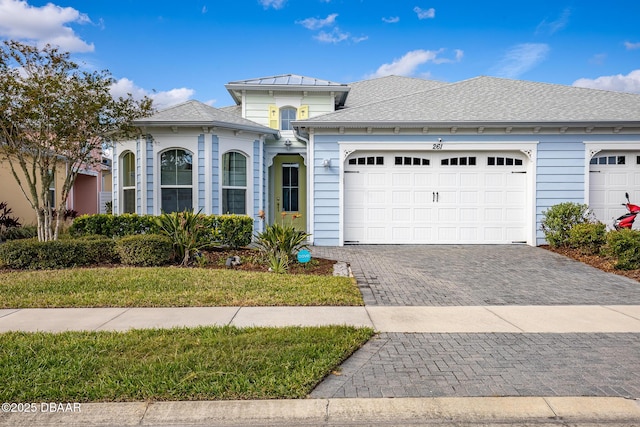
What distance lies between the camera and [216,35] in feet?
46.9

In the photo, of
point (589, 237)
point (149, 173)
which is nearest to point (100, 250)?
point (149, 173)

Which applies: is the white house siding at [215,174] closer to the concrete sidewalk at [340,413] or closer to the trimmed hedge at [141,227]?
the trimmed hedge at [141,227]

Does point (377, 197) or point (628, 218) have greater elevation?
point (377, 197)

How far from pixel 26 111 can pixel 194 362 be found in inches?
285

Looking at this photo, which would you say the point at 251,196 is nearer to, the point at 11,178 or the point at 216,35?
the point at 216,35

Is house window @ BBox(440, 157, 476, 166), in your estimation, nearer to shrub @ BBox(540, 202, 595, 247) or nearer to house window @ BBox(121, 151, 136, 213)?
shrub @ BBox(540, 202, 595, 247)

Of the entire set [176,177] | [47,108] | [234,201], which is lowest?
[234,201]

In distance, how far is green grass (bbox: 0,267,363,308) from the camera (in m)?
5.75

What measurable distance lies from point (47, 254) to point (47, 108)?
292 cm

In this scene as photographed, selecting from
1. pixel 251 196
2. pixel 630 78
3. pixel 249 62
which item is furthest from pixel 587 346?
pixel 630 78

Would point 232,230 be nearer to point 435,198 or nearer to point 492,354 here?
point 435,198

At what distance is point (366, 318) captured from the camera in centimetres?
516

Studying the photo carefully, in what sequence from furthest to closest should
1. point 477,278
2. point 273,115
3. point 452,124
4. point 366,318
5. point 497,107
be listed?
point 273,115, point 497,107, point 452,124, point 477,278, point 366,318

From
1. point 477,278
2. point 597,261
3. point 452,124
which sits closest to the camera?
point 477,278
